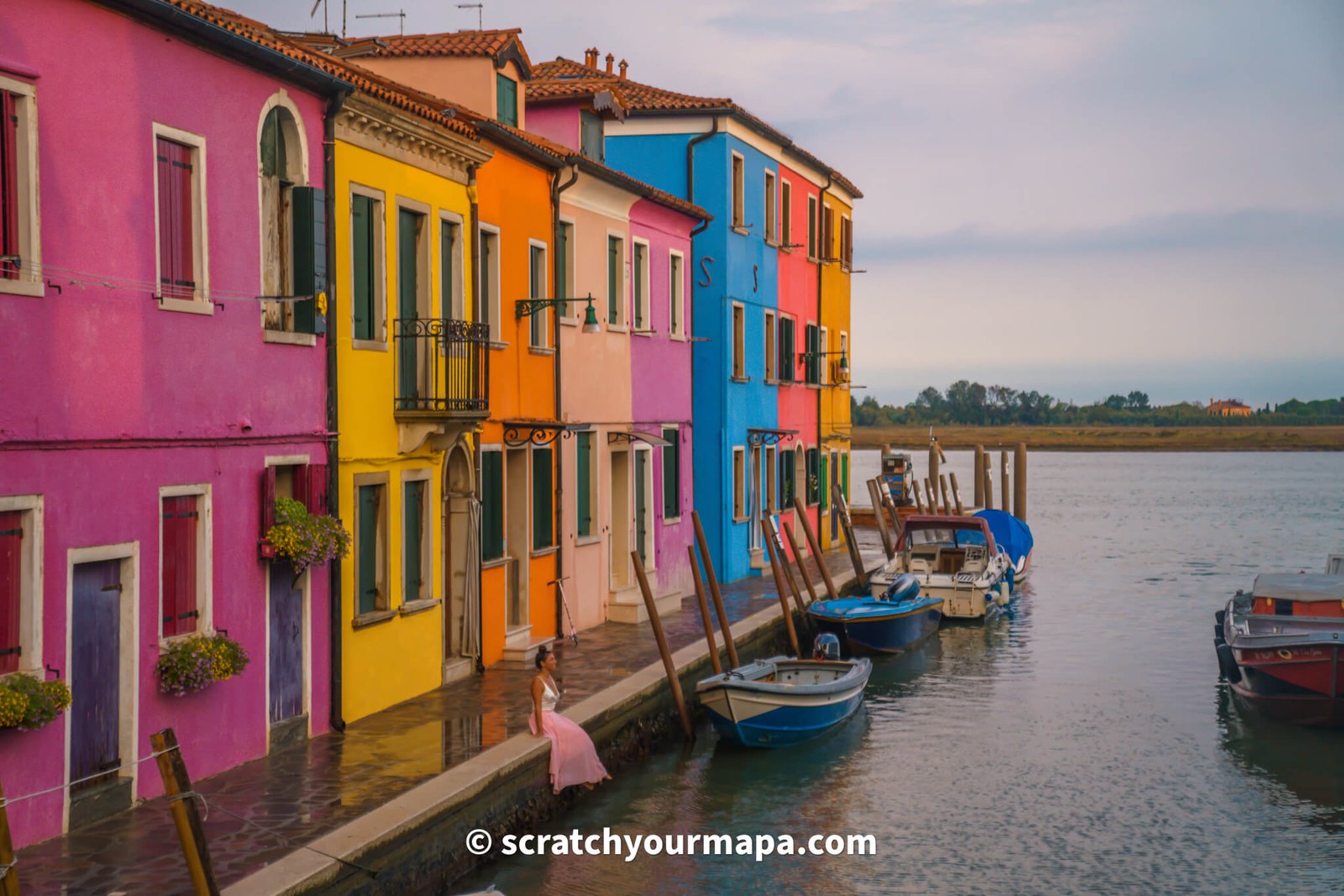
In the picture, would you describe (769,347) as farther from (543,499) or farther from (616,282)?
(543,499)

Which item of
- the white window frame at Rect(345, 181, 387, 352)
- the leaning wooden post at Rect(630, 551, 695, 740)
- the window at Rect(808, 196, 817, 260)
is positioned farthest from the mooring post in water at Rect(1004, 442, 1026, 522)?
the white window frame at Rect(345, 181, 387, 352)

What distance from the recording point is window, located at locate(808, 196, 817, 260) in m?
35.7

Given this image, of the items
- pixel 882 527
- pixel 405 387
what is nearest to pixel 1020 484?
pixel 882 527

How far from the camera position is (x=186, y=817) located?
8781 millimetres

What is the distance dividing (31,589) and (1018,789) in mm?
11485

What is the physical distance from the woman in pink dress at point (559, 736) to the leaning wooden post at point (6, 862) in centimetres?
590

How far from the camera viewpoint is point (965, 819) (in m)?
15.7

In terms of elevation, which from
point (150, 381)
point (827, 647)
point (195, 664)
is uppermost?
point (150, 381)

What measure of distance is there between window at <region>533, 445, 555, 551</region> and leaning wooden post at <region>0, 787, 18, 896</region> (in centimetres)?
1171

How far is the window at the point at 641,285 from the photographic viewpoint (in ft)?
80.9

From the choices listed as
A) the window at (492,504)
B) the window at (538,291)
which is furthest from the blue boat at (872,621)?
the window at (492,504)

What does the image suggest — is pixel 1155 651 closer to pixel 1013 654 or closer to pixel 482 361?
pixel 1013 654

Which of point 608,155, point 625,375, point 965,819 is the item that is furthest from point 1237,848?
point 608,155

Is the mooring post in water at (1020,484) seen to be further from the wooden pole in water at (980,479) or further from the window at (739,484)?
the window at (739,484)
